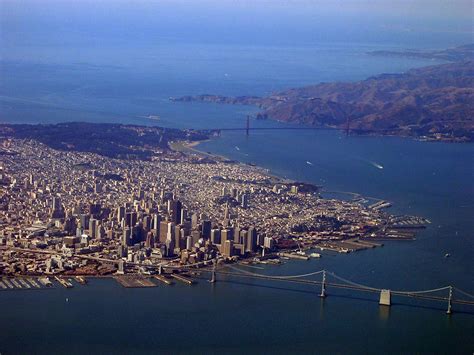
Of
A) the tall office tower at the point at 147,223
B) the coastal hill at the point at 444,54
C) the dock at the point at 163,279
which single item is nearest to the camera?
the dock at the point at 163,279

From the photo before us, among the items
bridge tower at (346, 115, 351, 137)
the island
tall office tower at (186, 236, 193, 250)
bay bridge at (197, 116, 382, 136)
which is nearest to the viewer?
the island

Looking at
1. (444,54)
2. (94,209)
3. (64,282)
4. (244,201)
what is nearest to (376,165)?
(244,201)

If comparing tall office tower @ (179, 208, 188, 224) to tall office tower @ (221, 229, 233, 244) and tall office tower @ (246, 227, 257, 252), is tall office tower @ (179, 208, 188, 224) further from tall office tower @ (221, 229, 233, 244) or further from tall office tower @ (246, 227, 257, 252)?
tall office tower @ (246, 227, 257, 252)

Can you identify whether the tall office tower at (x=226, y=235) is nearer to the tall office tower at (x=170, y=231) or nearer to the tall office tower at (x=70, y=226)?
the tall office tower at (x=170, y=231)

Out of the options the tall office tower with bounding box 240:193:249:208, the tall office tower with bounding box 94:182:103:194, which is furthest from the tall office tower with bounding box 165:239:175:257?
the tall office tower with bounding box 94:182:103:194

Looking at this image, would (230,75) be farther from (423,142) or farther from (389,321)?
(389,321)

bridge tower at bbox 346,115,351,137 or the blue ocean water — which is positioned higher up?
bridge tower at bbox 346,115,351,137

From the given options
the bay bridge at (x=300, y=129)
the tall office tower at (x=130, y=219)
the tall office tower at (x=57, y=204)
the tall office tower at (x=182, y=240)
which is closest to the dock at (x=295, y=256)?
the tall office tower at (x=182, y=240)
